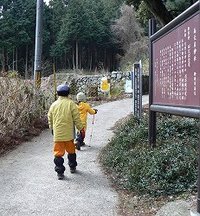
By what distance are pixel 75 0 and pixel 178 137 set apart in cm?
3684

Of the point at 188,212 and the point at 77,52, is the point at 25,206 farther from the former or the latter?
the point at 77,52

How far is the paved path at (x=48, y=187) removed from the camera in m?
4.75

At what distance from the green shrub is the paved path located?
315 millimetres

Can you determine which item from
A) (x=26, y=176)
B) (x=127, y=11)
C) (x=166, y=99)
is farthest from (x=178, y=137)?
(x=127, y=11)

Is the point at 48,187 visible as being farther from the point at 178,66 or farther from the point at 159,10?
the point at 159,10

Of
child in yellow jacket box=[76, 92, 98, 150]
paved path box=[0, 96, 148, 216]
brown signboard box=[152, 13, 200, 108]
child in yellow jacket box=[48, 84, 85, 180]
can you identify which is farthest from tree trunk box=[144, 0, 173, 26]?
child in yellow jacket box=[48, 84, 85, 180]

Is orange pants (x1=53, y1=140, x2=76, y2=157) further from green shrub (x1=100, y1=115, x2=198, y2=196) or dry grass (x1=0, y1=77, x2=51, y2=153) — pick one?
dry grass (x1=0, y1=77, x2=51, y2=153)

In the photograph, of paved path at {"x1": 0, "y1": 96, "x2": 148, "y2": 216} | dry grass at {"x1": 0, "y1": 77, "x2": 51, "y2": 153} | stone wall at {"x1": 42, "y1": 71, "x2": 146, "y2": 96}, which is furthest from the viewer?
stone wall at {"x1": 42, "y1": 71, "x2": 146, "y2": 96}

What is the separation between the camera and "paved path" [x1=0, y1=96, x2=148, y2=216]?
187 inches

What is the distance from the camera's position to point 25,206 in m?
4.84

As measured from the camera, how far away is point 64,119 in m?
6.26

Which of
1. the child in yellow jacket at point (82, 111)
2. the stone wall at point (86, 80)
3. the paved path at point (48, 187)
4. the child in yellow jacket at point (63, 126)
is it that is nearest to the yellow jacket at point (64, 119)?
the child in yellow jacket at point (63, 126)

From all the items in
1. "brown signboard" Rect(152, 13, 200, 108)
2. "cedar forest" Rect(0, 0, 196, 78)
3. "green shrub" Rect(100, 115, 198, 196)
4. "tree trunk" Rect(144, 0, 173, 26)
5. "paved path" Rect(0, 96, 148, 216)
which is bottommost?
"paved path" Rect(0, 96, 148, 216)

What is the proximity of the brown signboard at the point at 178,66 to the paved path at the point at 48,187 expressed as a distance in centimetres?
167
